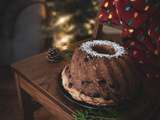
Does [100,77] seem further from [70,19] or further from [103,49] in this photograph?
[70,19]

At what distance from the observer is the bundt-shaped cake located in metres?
0.84

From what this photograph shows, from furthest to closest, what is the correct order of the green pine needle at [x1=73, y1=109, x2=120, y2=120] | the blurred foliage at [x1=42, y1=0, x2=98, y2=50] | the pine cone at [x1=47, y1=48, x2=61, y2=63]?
the blurred foliage at [x1=42, y1=0, x2=98, y2=50], the pine cone at [x1=47, y1=48, x2=61, y2=63], the green pine needle at [x1=73, y1=109, x2=120, y2=120]

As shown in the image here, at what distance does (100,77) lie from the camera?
837 millimetres

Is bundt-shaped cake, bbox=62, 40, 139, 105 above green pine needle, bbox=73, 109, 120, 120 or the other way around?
above

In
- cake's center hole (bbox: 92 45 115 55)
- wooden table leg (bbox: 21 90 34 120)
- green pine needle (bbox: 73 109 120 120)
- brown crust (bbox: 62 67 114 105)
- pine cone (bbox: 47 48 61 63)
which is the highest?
cake's center hole (bbox: 92 45 115 55)

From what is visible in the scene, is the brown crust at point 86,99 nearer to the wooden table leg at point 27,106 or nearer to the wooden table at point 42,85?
the wooden table at point 42,85

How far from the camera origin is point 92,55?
2.77 ft

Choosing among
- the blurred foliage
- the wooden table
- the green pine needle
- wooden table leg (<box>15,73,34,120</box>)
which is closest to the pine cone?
the wooden table

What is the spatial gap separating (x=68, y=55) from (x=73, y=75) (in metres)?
0.24

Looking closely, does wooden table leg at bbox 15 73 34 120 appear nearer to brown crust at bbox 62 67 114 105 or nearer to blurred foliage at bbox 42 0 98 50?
brown crust at bbox 62 67 114 105

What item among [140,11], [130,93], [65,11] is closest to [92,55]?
[130,93]

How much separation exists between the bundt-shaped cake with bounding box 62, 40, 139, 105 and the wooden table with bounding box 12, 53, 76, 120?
53 mm

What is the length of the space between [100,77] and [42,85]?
0.73ft

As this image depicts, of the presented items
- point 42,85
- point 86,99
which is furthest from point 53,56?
point 86,99
